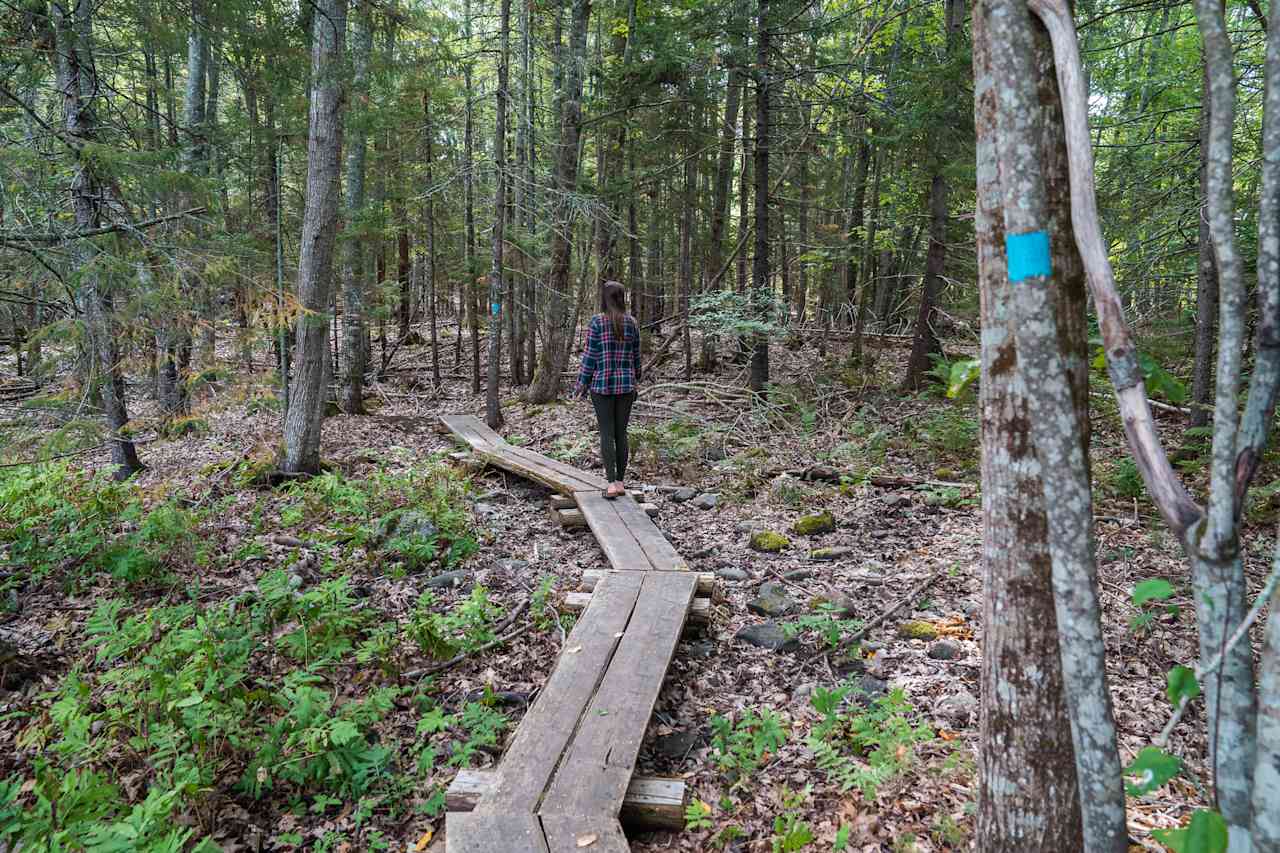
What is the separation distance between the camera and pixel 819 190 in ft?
63.8

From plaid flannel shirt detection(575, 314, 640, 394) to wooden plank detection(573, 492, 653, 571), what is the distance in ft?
4.12

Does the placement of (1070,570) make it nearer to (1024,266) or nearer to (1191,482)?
(1024,266)

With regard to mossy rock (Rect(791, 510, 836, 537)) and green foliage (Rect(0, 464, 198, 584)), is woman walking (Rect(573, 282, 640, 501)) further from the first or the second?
green foliage (Rect(0, 464, 198, 584))

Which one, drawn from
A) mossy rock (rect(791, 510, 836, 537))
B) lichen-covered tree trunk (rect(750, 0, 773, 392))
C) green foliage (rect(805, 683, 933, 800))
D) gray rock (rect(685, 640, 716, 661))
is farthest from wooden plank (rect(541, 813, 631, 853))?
lichen-covered tree trunk (rect(750, 0, 773, 392))

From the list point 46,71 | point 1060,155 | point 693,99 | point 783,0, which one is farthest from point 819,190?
point 1060,155

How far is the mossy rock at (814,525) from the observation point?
729 centimetres

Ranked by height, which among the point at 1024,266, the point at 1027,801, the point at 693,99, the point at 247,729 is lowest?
the point at 247,729

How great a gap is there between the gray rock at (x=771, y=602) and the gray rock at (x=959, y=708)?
1.50 meters

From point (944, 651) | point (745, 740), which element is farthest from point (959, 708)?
point (745, 740)

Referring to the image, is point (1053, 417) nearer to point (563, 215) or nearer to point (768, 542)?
point (768, 542)

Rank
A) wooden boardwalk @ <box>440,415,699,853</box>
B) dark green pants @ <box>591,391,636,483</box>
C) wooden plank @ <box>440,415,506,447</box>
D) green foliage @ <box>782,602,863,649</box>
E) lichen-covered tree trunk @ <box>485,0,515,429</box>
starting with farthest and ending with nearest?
lichen-covered tree trunk @ <box>485,0,515,429</box>, wooden plank @ <box>440,415,506,447</box>, dark green pants @ <box>591,391,636,483</box>, green foliage @ <box>782,602,863,649</box>, wooden boardwalk @ <box>440,415,699,853</box>

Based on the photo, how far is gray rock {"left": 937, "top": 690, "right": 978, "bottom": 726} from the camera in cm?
399

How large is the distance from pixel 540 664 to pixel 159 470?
800 cm

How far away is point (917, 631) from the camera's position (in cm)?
500
